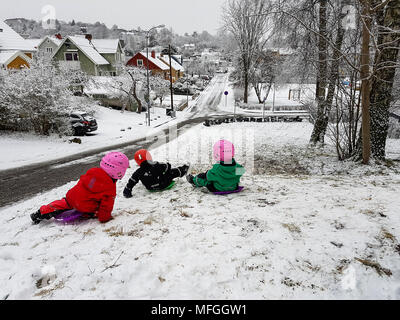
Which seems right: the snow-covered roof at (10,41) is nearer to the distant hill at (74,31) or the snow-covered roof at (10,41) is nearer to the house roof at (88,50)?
the house roof at (88,50)

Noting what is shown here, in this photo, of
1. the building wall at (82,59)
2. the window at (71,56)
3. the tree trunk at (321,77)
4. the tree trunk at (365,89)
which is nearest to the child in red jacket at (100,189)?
the tree trunk at (365,89)

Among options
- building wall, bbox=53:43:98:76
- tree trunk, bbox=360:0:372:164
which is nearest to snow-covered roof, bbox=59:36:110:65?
building wall, bbox=53:43:98:76

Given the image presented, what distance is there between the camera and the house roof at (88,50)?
39188mm

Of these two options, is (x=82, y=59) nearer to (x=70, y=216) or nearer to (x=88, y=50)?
(x=88, y=50)

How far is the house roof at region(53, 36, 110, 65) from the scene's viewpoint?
3919 cm

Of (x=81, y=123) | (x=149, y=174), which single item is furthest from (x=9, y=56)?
(x=149, y=174)

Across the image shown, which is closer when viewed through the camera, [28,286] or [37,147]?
[28,286]

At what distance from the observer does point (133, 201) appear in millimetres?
5180

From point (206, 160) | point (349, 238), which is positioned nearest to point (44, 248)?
point (349, 238)

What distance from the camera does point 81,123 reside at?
55.3 feet

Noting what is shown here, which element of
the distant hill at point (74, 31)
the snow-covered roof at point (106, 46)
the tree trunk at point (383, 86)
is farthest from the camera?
the distant hill at point (74, 31)

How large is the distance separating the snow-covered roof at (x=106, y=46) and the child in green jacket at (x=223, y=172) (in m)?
48.6
